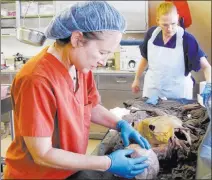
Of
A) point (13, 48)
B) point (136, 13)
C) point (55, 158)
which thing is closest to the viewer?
point (55, 158)

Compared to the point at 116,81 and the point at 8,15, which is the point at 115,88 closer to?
the point at 116,81

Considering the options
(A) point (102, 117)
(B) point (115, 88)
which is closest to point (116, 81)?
(B) point (115, 88)

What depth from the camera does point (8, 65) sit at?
A: 3.79 meters

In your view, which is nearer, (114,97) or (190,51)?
(190,51)

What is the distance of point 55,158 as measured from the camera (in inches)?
36.1

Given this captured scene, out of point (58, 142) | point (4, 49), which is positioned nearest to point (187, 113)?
point (58, 142)

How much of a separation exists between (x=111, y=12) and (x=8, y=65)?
3.02 metres

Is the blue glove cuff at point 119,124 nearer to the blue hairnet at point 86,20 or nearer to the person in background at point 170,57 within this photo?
the blue hairnet at point 86,20

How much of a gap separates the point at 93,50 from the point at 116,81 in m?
2.38

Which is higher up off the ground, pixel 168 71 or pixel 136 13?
pixel 136 13

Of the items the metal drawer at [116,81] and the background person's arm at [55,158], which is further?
the metal drawer at [116,81]

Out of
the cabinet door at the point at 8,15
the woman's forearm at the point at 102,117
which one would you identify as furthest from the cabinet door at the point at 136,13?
the woman's forearm at the point at 102,117

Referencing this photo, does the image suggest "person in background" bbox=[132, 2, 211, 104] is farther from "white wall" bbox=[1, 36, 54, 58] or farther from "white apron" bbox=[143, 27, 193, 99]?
"white wall" bbox=[1, 36, 54, 58]

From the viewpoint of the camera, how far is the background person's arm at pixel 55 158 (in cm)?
91
